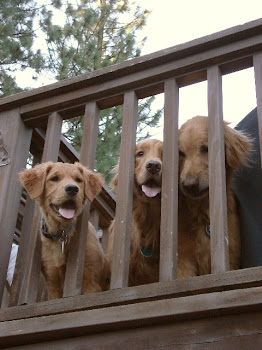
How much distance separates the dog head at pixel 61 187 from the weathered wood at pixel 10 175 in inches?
2.9

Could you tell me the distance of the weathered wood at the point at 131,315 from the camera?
2335mm

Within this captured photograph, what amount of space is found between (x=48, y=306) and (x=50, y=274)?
1.03 m

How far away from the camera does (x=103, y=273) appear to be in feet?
13.1

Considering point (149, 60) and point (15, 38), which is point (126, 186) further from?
point (15, 38)

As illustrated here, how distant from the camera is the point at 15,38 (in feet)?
41.9

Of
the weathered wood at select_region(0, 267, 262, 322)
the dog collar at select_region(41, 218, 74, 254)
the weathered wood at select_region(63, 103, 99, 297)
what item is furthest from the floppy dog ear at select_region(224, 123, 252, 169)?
the weathered wood at select_region(0, 267, 262, 322)

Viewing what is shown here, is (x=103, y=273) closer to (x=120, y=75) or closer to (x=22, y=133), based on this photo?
(x=22, y=133)

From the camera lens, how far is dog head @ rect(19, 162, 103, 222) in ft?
12.2

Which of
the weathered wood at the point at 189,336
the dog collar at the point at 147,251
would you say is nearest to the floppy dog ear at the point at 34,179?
the dog collar at the point at 147,251

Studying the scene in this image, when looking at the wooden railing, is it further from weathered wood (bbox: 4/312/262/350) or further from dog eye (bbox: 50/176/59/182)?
dog eye (bbox: 50/176/59/182)

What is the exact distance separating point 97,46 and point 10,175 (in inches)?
400

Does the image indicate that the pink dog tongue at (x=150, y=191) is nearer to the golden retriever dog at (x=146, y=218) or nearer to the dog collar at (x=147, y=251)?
the golden retriever dog at (x=146, y=218)

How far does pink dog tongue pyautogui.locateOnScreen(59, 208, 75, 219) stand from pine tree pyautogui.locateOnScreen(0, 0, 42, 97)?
8.42m

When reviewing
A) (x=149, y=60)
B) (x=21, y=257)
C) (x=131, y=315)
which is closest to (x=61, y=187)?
(x=21, y=257)
